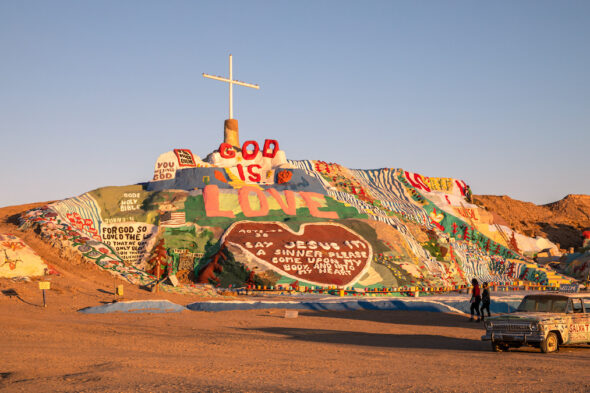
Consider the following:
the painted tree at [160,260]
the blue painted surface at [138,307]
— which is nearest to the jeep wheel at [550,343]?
the blue painted surface at [138,307]

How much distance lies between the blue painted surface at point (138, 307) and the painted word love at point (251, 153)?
25.4 meters

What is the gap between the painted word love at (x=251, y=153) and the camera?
49562 mm

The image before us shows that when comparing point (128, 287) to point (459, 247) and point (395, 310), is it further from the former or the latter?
point (459, 247)

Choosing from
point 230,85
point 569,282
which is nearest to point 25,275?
point 230,85

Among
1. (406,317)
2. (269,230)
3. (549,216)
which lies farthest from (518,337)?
(549,216)

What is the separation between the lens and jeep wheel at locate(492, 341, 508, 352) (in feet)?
49.6

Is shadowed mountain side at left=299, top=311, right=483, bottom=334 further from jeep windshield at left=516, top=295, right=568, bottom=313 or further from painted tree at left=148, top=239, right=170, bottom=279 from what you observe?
painted tree at left=148, top=239, right=170, bottom=279

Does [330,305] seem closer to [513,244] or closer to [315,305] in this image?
[315,305]

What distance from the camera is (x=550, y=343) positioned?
1478 cm

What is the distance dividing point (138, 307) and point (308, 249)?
16.0 metres

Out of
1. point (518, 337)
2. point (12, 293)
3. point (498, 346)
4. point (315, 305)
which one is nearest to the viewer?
point (518, 337)

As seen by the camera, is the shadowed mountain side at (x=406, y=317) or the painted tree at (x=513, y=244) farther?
the painted tree at (x=513, y=244)

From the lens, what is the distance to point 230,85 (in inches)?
2004

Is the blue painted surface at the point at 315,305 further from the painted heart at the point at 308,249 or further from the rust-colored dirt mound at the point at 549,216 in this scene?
the rust-colored dirt mound at the point at 549,216
